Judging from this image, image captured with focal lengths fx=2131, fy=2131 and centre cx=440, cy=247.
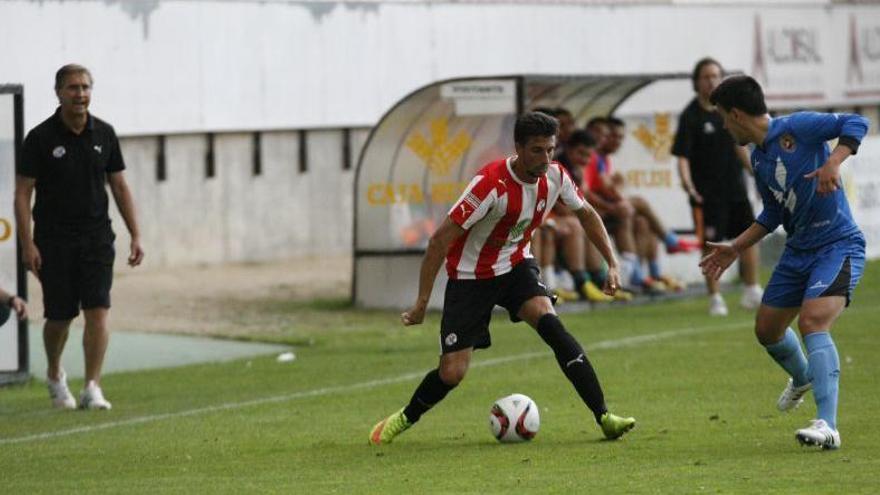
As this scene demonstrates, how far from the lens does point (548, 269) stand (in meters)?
20.6

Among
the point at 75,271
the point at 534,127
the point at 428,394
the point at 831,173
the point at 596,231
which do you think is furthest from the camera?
the point at 75,271

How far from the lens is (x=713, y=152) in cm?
1959

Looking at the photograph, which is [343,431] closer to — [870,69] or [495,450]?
[495,450]

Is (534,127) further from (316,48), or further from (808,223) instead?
(316,48)

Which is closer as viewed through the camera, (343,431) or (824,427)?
(824,427)

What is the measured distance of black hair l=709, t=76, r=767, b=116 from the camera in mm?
10492

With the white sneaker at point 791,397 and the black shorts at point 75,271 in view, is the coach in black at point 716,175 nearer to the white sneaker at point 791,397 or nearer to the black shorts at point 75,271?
the black shorts at point 75,271

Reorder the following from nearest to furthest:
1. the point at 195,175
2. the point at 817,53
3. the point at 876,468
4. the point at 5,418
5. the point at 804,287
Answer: the point at 876,468 → the point at 804,287 → the point at 5,418 → the point at 195,175 → the point at 817,53

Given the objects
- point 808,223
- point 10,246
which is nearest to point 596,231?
point 808,223

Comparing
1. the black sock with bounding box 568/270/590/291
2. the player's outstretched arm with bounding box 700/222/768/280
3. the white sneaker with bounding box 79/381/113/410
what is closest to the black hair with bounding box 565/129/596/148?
the black sock with bounding box 568/270/590/291

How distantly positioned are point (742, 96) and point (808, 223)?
0.73 metres

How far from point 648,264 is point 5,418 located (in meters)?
10.1

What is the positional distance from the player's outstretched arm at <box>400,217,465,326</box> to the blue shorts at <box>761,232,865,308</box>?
166 centimetres

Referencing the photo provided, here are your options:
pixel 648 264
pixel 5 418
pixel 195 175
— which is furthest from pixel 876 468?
pixel 195 175
